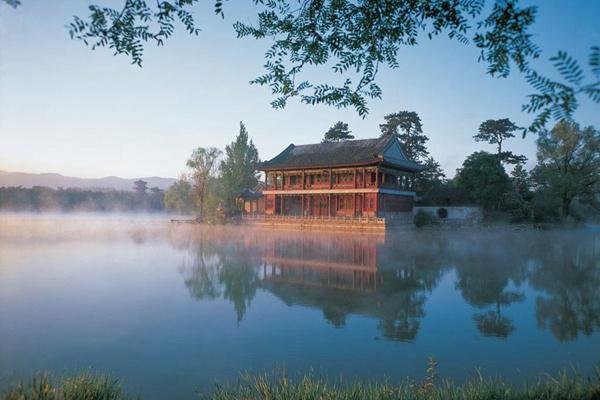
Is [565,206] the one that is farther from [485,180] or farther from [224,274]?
[224,274]

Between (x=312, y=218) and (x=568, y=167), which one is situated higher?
(x=568, y=167)

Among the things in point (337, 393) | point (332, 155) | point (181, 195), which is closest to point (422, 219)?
point (332, 155)

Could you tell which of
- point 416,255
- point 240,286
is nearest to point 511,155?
point 416,255

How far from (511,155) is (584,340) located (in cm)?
4389

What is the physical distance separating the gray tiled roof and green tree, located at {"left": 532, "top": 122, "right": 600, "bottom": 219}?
38.3 ft

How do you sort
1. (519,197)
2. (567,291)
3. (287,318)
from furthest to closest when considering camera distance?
(519,197), (567,291), (287,318)

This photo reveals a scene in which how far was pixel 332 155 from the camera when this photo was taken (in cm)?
4122

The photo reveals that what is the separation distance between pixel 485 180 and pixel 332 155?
14.7 meters

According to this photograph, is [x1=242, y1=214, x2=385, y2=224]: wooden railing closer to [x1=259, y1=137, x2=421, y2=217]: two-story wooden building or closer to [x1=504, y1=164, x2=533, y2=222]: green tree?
[x1=259, y1=137, x2=421, y2=217]: two-story wooden building

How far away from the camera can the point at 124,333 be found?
7.33 metres

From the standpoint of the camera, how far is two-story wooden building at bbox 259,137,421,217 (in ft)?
123

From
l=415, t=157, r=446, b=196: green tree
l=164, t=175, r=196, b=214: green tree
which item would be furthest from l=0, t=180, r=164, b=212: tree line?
l=415, t=157, r=446, b=196: green tree

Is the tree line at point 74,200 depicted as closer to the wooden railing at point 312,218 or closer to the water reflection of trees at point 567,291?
the wooden railing at point 312,218

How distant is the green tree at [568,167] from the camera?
35562mm
